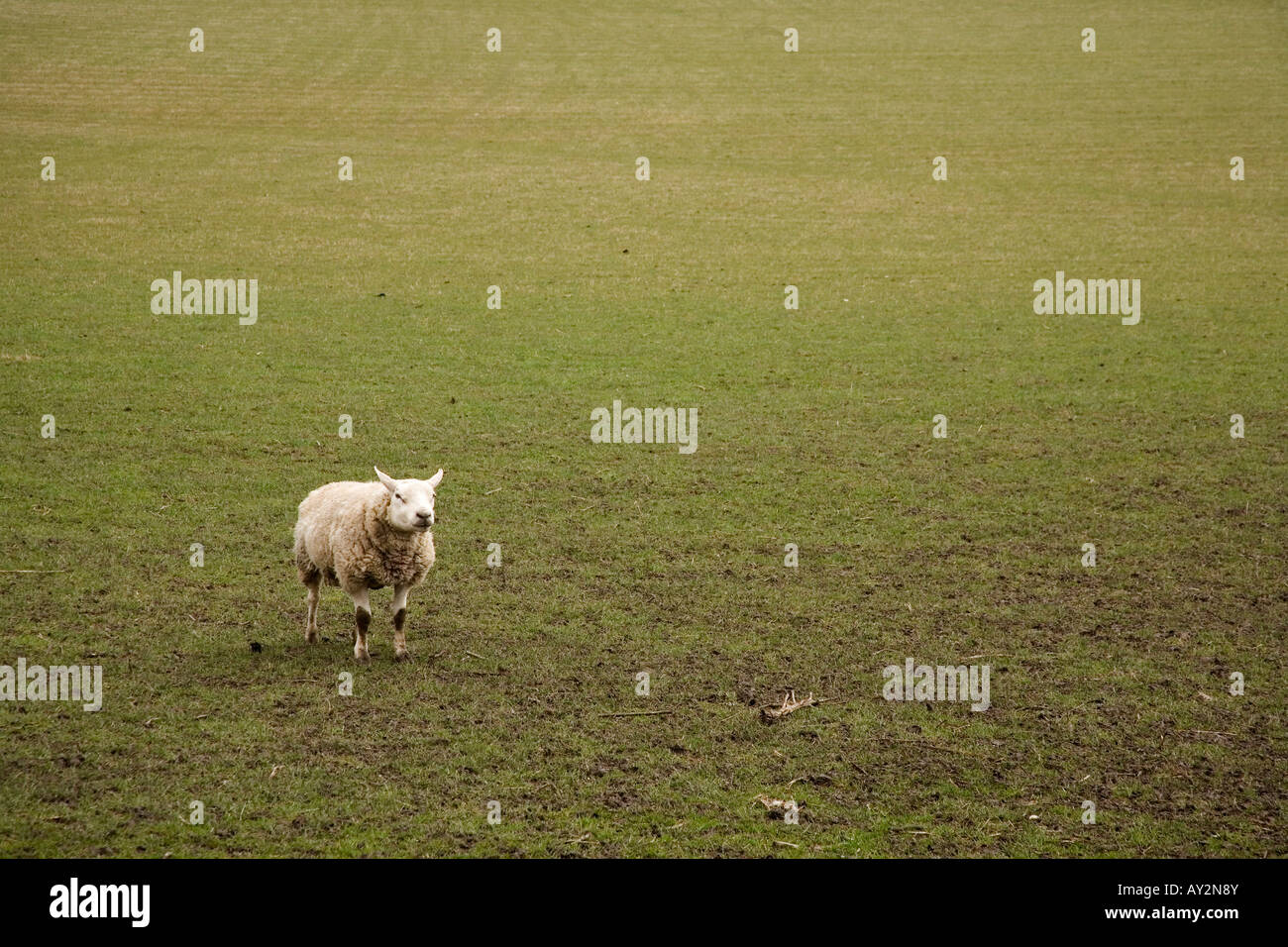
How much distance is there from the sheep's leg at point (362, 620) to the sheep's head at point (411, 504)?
64 cm

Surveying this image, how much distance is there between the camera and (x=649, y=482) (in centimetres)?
1255

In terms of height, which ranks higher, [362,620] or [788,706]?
[362,620]

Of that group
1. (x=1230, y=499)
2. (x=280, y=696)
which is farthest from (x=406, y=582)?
(x=1230, y=499)

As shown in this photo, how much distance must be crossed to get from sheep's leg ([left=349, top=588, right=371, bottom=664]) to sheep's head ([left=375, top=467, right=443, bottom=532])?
639 mm

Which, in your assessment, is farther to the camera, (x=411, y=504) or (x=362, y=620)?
(x=362, y=620)

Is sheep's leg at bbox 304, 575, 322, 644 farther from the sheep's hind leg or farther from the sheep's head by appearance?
the sheep's head

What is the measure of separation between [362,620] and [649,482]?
463cm

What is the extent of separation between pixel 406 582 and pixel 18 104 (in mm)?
30299
